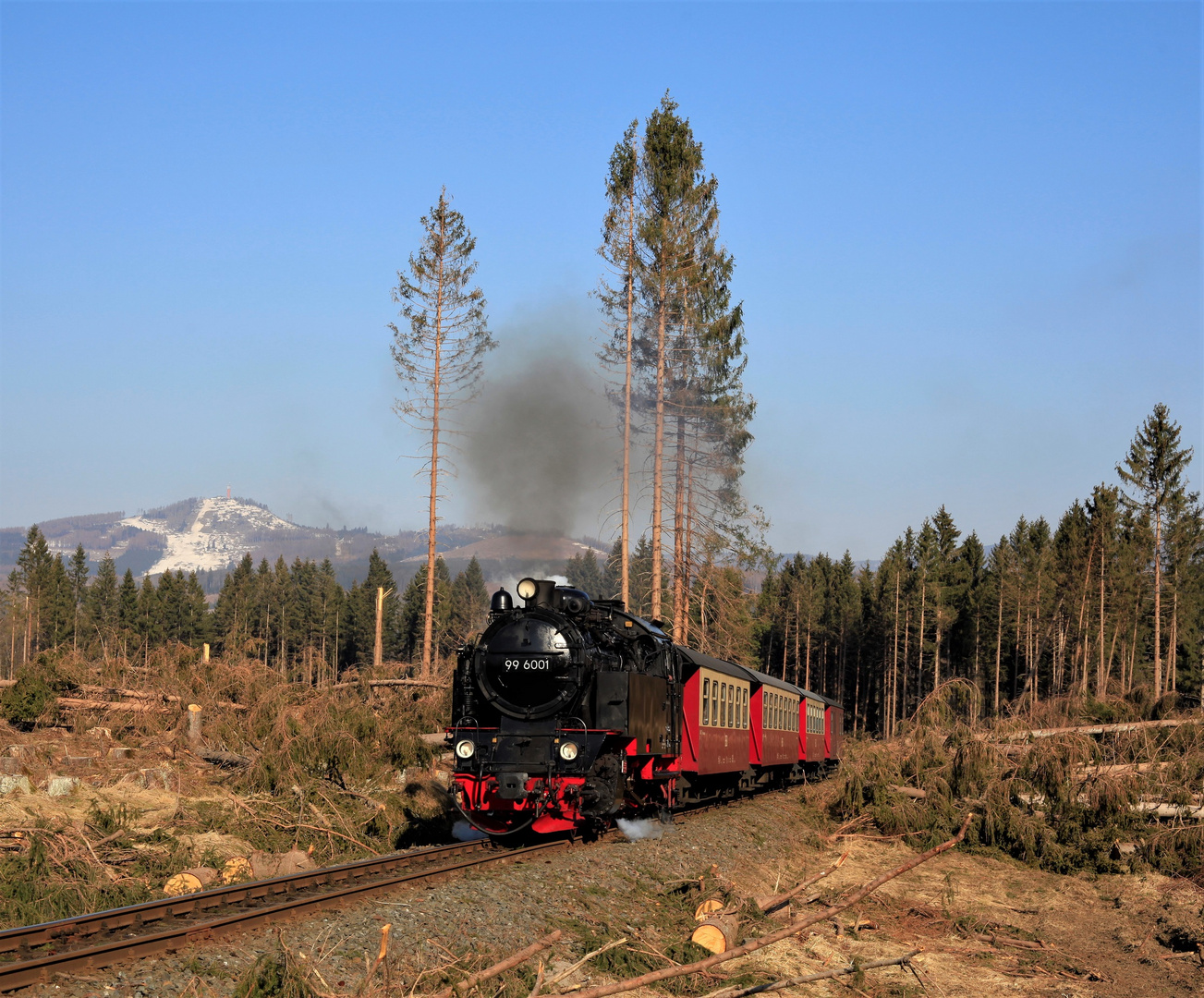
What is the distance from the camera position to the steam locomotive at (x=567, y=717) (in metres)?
13.4

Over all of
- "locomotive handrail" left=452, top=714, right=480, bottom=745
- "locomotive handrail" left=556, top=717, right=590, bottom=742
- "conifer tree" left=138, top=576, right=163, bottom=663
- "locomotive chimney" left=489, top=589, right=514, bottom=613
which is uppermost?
"locomotive chimney" left=489, top=589, right=514, bottom=613

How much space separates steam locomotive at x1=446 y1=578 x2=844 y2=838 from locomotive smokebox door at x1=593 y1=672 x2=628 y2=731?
0.01 metres

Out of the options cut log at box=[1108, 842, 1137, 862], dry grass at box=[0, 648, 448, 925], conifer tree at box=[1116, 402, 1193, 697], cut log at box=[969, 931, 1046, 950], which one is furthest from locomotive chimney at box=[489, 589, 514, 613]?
conifer tree at box=[1116, 402, 1193, 697]

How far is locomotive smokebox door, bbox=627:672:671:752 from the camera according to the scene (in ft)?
45.5

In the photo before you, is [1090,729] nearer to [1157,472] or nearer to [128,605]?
[1157,472]

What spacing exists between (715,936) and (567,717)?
168 inches

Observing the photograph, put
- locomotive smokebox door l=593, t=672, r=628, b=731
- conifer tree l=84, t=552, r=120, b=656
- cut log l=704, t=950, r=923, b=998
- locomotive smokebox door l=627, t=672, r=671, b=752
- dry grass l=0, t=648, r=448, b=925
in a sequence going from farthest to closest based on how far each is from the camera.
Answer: conifer tree l=84, t=552, r=120, b=656 < locomotive smokebox door l=627, t=672, r=671, b=752 < locomotive smokebox door l=593, t=672, r=628, b=731 < dry grass l=0, t=648, r=448, b=925 < cut log l=704, t=950, r=923, b=998

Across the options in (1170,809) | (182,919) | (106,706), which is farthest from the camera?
(106,706)

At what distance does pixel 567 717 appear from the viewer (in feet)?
45.1

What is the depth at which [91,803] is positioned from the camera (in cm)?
1546

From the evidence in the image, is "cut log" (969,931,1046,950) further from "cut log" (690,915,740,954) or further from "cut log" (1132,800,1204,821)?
"cut log" (1132,800,1204,821)

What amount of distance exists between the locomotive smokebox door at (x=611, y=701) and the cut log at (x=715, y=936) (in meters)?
3.71

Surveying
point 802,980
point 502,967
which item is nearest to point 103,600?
point 502,967

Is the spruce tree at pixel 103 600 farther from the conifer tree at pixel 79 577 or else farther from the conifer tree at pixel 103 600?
the conifer tree at pixel 79 577
